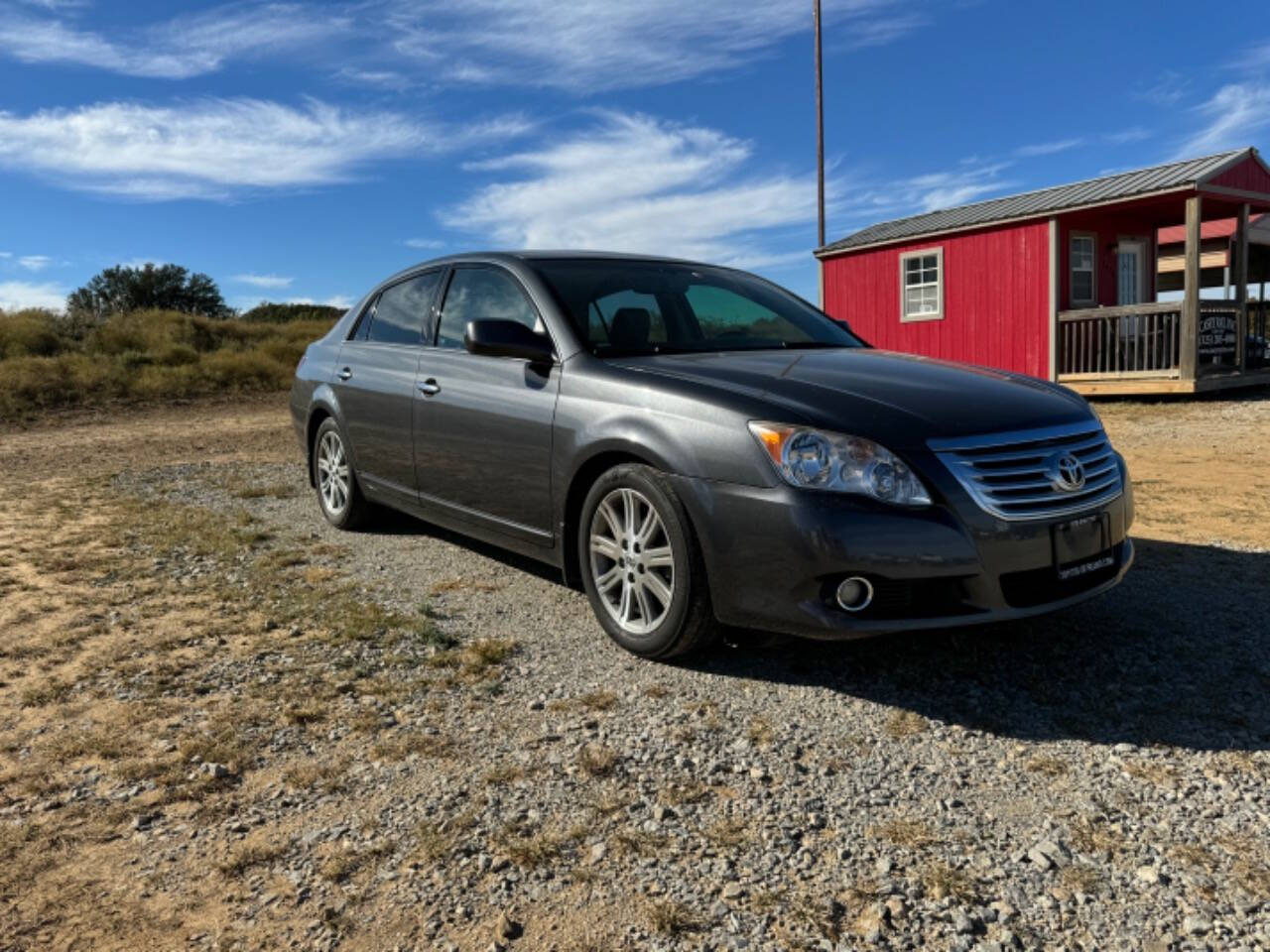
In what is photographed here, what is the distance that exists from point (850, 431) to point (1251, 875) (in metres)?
1.56

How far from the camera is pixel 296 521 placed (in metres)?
6.52

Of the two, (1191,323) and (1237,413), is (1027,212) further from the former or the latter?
(1237,413)

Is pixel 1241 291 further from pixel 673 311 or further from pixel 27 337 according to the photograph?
pixel 27 337

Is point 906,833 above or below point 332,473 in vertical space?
below

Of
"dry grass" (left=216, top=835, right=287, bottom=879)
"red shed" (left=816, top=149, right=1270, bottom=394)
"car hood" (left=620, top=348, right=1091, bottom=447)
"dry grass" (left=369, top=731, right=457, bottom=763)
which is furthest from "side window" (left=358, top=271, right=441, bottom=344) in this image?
"red shed" (left=816, top=149, right=1270, bottom=394)

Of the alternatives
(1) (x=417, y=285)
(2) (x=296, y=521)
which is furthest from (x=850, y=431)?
(2) (x=296, y=521)

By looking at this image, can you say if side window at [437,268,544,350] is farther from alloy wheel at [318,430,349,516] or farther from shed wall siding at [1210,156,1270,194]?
shed wall siding at [1210,156,1270,194]

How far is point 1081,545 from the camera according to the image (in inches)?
132

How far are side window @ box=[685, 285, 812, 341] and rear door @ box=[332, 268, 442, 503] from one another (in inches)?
58.5

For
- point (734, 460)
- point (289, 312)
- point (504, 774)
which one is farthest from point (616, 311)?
point (289, 312)

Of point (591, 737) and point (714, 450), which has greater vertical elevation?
point (714, 450)

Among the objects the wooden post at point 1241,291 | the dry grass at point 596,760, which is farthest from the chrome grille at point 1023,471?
the wooden post at point 1241,291

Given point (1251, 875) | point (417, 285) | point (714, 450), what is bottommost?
point (1251, 875)

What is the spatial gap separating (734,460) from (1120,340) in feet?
47.6
